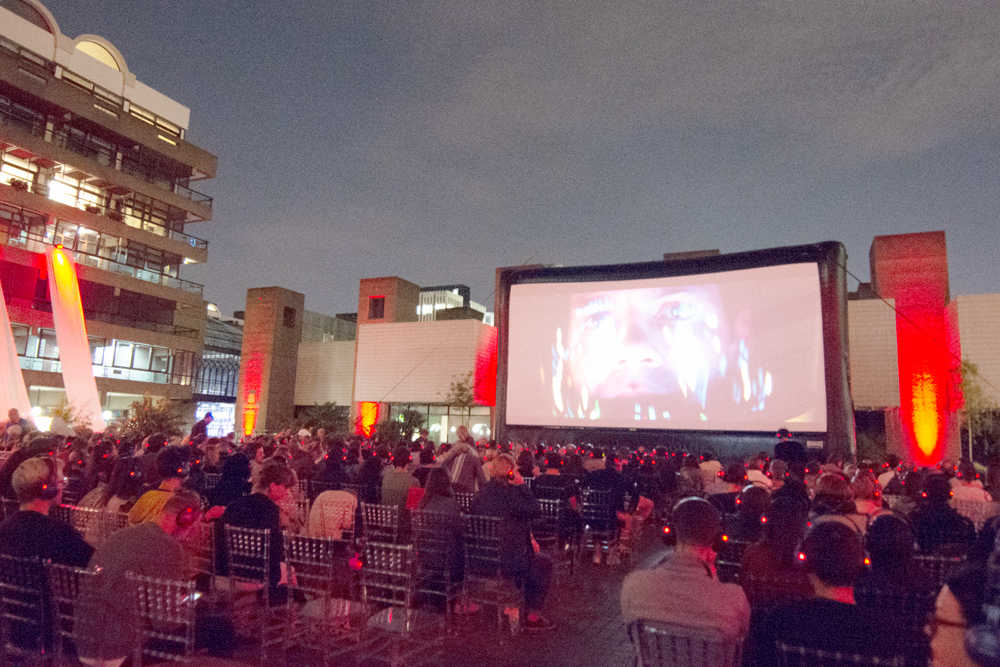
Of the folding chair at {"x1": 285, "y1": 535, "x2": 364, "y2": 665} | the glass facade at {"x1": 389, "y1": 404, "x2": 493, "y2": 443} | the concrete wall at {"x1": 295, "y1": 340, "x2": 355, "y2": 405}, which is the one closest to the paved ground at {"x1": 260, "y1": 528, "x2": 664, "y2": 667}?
the folding chair at {"x1": 285, "y1": 535, "x2": 364, "y2": 665}

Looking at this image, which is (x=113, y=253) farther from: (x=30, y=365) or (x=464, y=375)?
(x=464, y=375)

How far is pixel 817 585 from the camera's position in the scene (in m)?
2.54

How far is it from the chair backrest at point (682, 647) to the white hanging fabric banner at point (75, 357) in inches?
654

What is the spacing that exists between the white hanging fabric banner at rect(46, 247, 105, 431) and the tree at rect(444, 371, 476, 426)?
41.4ft

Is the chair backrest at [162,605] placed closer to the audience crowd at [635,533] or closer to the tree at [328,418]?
the audience crowd at [635,533]

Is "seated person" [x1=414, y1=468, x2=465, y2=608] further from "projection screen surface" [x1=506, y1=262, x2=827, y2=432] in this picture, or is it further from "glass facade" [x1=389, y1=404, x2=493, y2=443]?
"glass facade" [x1=389, y1=404, x2=493, y2=443]

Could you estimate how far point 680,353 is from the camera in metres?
17.7

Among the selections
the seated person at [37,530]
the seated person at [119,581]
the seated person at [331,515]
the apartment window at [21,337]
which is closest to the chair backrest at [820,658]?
the seated person at [119,581]

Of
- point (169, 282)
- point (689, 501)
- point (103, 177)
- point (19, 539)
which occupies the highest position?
point (103, 177)

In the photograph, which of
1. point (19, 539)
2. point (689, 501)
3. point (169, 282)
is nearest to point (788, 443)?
point (689, 501)

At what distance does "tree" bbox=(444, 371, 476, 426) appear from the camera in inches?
993

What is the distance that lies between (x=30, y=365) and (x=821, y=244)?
88.4 ft

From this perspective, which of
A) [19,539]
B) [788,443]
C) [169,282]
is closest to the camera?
[19,539]

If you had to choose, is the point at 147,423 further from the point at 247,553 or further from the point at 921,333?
the point at 921,333
